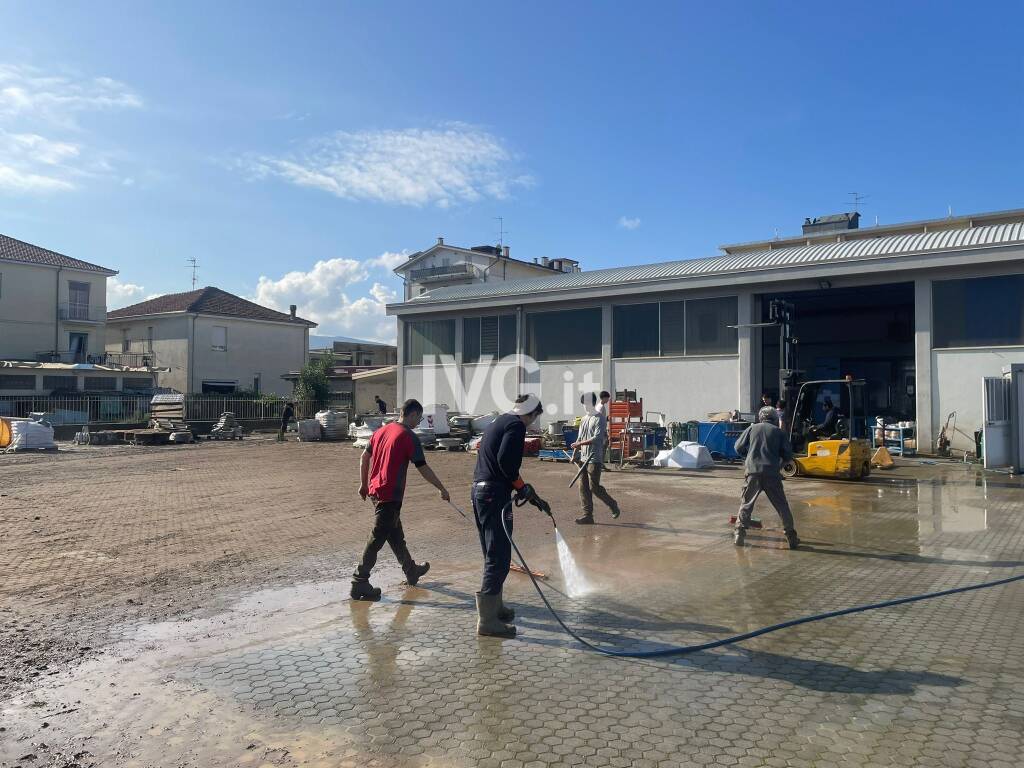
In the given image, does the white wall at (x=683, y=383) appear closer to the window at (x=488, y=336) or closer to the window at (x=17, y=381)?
the window at (x=488, y=336)

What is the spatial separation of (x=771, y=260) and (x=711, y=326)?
272 cm

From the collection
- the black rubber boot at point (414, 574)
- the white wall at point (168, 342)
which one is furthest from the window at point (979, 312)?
the white wall at point (168, 342)

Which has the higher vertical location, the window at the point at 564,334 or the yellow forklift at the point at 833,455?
the window at the point at 564,334

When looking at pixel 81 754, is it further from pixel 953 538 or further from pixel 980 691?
pixel 953 538

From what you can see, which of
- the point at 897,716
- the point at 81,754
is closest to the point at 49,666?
the point at 81,754

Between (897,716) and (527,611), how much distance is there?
2888 millimetres

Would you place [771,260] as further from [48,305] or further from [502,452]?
[48,305]

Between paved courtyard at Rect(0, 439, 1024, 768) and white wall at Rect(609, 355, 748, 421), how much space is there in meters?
12.4

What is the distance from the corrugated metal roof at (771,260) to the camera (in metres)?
20.2

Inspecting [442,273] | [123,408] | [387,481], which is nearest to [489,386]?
[123,408]

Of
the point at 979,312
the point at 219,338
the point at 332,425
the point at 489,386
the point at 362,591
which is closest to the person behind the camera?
the point at 362,591

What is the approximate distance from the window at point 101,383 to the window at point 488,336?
22.4 metres

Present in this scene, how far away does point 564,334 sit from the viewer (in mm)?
27000

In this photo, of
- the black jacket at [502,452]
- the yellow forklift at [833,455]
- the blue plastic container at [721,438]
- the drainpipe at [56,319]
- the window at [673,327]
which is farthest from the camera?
the drainpipe at [56,319]
